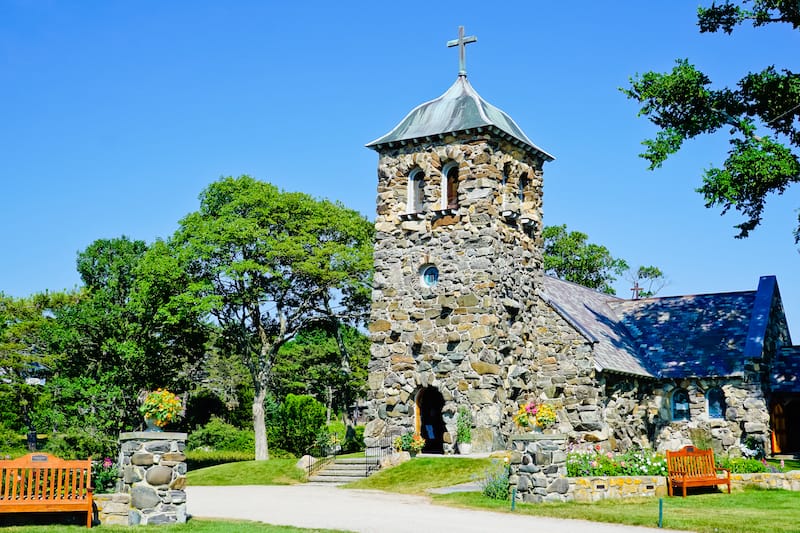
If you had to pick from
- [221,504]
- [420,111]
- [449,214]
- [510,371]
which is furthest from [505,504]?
[420,111]

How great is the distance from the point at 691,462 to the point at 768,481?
6.93ft

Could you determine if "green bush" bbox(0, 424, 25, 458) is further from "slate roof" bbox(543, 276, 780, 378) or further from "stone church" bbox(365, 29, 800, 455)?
"slate roof" bbox(543, 276, 780, 378)

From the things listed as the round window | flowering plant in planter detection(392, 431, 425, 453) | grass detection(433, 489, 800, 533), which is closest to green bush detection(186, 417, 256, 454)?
flowering plant in planter detection(392, 431, 425, 453)

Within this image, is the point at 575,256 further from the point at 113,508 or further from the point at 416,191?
the point at 113,508

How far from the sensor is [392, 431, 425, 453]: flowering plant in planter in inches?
1038

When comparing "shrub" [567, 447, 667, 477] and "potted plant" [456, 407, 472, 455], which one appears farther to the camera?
"potted plant" [456, 407, 472, 455]

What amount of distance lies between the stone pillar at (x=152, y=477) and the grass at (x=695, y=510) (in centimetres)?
580

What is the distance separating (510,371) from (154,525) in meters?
15.7

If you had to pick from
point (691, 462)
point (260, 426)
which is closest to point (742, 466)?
point (691, 462)

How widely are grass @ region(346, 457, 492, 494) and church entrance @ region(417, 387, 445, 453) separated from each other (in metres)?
3.22

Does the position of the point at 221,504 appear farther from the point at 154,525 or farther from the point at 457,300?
the point at 457,300

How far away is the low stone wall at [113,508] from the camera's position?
14.4 m

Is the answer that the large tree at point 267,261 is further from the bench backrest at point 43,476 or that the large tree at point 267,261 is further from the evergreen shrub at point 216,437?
the bench backrest at point 43,476

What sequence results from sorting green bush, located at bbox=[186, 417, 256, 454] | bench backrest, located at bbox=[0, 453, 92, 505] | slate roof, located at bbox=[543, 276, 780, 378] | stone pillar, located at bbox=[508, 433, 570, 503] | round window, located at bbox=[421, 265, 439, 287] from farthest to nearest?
green bush, located at bbox=[186, 417, 256, 454] < slate roof, located at bbox=[543, 276, 780, 378] < round window, located at bbox=[421, 265, 439, 287] < stone pillar, located at bbox=[508, 433, 570, 503] < bench backrest, located at bbox=[0, 453, 92, 505]
